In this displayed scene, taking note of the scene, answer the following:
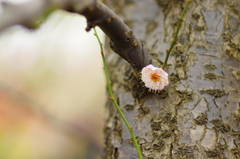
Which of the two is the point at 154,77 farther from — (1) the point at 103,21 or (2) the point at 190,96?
(1) the point at 103,21

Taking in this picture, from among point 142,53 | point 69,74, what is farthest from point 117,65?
point 69,74

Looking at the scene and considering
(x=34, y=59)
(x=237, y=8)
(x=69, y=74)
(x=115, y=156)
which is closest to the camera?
(x=115, y=156)

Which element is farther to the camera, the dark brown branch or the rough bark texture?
the rough bark texture

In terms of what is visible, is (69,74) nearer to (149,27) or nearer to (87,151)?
(87,151)

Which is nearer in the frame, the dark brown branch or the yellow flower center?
the dark brown branch
